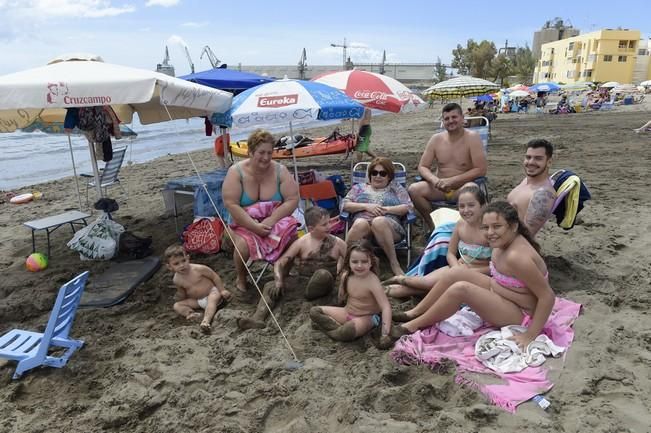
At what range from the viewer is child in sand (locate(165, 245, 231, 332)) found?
11.9 ft

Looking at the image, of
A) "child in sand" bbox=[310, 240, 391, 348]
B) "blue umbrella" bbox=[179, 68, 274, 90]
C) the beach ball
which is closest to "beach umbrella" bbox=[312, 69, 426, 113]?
"blue umbrella" bbox=[179, 68, 274, 90]

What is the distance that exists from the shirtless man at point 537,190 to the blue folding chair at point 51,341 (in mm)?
3329

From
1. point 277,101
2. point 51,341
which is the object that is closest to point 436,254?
point 277,101

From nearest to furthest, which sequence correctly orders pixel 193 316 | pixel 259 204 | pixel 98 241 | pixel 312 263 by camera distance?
pixel 193 316 < pixel 312 263 < pixel 259 204 < pixel 98 241

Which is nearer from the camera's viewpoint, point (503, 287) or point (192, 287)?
point (503, 287)

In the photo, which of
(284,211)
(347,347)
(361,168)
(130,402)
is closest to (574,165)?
(361,168)

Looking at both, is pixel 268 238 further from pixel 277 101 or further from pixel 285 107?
pixel 277 101

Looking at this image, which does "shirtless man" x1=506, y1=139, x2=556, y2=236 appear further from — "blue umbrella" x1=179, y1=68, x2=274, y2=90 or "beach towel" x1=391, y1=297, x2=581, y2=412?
"blue umbrella" x1=179, y1=68, x2=274, y2=90

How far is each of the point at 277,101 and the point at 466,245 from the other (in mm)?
2485

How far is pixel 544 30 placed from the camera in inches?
3666

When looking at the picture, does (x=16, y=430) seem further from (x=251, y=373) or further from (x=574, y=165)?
(x=574, y=165)

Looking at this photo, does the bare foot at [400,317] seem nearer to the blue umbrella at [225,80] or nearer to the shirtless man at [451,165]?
the shirtless man at [451,165]

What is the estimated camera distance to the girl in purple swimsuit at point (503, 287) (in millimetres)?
2713

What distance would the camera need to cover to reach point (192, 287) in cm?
375
